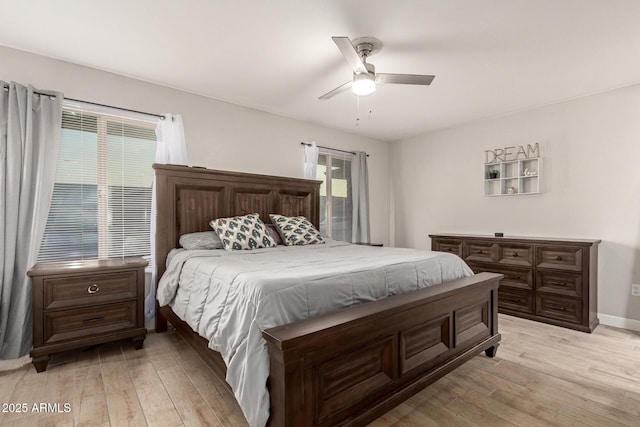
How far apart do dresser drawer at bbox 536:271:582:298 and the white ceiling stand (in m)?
1.91

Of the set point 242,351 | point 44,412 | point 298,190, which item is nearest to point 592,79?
point 298,190

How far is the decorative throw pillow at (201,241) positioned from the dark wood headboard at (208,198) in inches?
6.7

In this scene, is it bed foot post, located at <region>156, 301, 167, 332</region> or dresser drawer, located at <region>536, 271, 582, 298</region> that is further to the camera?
dresser drawer, located at <region>536, 271, 582, 298</region>

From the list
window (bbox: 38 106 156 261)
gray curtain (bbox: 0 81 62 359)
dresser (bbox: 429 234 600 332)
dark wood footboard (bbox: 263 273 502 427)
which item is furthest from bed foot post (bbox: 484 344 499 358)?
gray curtain (bbox: 0 81 62 359)

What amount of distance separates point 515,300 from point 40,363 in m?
4.33

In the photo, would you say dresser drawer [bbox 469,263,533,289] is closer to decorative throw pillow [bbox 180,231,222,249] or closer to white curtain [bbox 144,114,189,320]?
decorative throw pillow [bbox 180,231,222,249]

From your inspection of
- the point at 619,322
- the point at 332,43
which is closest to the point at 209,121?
the point at 332,43

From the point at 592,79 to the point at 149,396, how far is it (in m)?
4.46

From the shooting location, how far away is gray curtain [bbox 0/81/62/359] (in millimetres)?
2301

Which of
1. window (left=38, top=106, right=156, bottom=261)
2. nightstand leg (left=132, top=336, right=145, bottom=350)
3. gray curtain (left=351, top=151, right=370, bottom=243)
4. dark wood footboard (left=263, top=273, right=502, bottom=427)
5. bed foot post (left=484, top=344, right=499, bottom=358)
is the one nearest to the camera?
dark wood footboard (left=263, top=273, right=502, bottom=427)

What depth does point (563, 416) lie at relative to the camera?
171 centimetres

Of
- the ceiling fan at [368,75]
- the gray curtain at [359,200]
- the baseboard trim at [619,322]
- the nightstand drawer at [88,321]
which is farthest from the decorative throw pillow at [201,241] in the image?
the baseboard trim at [619,322]

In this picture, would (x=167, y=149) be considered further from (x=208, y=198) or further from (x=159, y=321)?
(x=159, y=321)

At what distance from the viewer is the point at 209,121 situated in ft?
11.2
